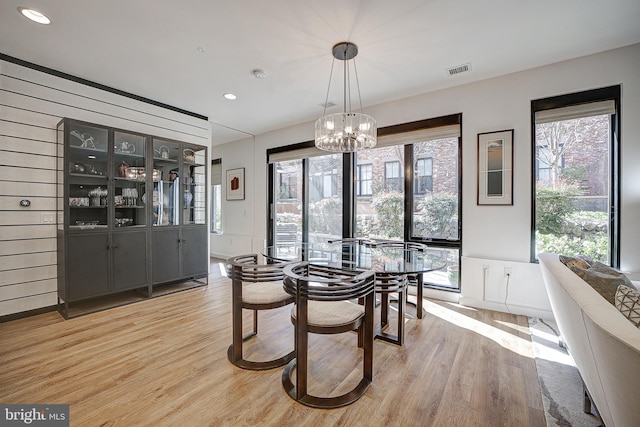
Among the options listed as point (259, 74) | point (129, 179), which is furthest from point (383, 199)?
point (129, 179)

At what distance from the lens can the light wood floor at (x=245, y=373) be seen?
1635 mm

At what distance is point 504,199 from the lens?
10.5 ft

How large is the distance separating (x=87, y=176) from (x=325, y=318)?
323cm

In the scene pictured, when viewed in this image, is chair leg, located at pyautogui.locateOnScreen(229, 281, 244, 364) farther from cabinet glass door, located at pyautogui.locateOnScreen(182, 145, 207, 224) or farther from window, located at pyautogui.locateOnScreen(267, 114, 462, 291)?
window, located at pyautogui.locateOnScreen(267, 114, 462, 291)

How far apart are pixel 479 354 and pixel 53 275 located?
454cm

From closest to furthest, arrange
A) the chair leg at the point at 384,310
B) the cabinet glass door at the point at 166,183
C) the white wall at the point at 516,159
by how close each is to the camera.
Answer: the white wall at the point at 516,159 < the chair leg at the point at 384,310 < the cabinet glass door at the point at 166,183

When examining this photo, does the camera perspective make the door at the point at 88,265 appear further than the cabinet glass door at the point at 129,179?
No

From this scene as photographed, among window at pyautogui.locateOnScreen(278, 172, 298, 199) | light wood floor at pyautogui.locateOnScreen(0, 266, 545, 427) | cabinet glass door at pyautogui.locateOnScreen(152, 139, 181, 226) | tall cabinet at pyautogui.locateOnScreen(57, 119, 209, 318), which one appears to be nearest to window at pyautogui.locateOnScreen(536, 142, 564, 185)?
light wood floor at pyautogui.locateOnScreen(0, 266, 545, 427)

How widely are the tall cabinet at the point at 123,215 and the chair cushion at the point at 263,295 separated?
2.05 meters

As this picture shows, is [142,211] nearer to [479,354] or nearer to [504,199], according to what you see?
[479,354]

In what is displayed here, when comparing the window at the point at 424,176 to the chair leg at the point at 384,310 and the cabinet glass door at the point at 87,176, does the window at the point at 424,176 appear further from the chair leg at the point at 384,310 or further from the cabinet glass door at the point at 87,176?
the cabinet glass door at the point at 87,176

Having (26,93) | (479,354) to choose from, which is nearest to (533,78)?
(479,354)

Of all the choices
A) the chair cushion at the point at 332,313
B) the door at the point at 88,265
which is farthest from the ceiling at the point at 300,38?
the chair cushion at the point at 332,313

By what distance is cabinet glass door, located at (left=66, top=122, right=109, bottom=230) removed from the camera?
10.00 ft
